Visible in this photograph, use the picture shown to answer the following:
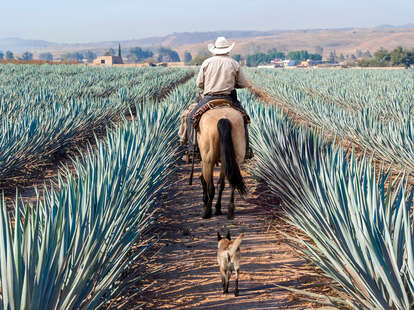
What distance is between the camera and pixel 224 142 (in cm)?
414

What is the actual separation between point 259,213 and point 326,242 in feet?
6.53

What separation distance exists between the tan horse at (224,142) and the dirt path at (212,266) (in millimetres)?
433

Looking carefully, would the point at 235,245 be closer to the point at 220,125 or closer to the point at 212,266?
the point at 212,266

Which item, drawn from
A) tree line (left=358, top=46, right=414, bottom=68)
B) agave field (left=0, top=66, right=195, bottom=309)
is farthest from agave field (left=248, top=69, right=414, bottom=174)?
tree line (left=358, top=46, right=414, bottom=68)

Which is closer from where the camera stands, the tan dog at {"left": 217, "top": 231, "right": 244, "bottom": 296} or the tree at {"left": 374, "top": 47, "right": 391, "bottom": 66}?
the tan dog at {"left": 217, "top": 231, "right": 244, "bottom": 296}

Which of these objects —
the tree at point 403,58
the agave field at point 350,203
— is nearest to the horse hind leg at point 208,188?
the agave field at point 350,203

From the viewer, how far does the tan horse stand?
4.17 metres

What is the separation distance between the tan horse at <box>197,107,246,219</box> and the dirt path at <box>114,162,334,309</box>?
17.1 inches

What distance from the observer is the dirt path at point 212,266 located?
2.92 metres

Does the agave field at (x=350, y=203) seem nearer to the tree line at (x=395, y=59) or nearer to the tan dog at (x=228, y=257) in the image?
the tan dog at (x=228, y=257)

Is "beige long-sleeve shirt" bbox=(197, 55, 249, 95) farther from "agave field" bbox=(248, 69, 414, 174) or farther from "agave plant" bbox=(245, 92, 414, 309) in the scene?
"agave field" bbox=(248, 69, 414, 174)

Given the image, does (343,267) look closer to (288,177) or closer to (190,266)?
(190,266)

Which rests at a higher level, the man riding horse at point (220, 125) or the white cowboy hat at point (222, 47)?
the white cowboy hat at point (222, 47)

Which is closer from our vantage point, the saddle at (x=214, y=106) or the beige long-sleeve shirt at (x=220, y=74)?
the saddle at (x=214, y=106)
